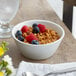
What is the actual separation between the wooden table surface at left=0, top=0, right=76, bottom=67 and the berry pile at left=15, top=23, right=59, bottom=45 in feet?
0.19

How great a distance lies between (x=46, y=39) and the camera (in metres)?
0.86

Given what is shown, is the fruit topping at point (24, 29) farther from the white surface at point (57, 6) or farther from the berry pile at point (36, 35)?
the white surface at point (57, 6)

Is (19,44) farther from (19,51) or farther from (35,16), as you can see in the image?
(35,16)

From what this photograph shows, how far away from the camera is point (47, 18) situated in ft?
3.78

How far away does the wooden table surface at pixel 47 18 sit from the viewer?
2.82 ft

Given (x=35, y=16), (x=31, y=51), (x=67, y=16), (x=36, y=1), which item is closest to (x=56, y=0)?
(x=67, y=16)

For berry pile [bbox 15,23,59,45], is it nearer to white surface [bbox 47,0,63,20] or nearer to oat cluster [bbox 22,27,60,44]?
oat cluster [bbox 22,27,60,44]

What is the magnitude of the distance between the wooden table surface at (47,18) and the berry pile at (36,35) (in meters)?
0.06

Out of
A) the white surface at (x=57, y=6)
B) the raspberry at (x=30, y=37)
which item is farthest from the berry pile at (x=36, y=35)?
the white surface at (x=57, y=6)

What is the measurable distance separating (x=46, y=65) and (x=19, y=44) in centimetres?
12

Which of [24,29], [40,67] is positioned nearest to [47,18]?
[24,29]

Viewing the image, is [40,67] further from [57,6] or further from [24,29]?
Result: [57,6]

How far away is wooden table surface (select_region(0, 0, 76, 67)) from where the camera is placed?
861 mm

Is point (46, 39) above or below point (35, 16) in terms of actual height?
above
